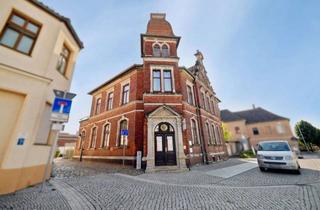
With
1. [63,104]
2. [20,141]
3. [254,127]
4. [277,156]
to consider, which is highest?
[254,127]

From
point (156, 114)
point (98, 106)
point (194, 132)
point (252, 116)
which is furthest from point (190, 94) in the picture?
point (252, 116)

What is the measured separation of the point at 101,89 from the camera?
780 inches

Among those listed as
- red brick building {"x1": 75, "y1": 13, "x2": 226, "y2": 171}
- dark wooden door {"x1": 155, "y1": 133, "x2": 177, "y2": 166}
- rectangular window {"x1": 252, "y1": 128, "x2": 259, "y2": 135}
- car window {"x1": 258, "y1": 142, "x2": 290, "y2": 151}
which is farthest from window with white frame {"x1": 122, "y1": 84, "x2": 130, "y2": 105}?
rectangular window {"x1": 252, "y1": 128, "x2": 259, "y2": 135}

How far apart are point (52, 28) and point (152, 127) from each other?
8.57 metres

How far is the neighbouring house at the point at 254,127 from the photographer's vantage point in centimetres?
3366

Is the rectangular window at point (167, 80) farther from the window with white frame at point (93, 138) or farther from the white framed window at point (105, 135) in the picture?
the window with white frame at point (93, 138)

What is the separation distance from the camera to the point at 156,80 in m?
13.8

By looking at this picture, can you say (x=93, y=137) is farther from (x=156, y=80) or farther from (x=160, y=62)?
(x=160, y=62)

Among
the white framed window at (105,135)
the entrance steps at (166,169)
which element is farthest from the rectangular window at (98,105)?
the entrance steps at (166,169)

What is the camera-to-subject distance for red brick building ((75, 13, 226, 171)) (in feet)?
39.2

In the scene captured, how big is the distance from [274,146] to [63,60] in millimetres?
14274

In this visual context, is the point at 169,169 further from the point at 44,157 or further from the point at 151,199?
the point at 44,157

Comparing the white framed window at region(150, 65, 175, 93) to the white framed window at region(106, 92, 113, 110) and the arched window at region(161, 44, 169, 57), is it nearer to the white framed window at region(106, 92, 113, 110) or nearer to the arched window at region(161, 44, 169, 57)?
the arched window at region(161, 44, 169, 57)

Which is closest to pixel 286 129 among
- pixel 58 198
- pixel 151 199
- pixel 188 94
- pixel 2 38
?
pixel 188 94
